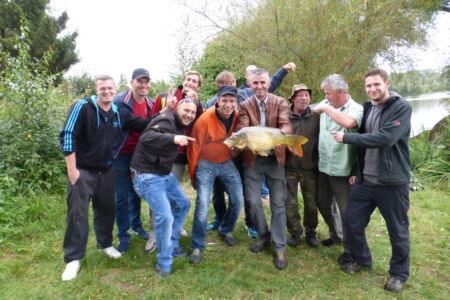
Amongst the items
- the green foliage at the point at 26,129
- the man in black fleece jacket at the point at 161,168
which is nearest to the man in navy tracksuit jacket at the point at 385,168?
the man in black fleece jacket at the point at 161,168

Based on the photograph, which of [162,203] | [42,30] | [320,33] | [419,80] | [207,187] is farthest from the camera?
[42,30]

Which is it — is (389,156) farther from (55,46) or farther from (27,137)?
(55,46)

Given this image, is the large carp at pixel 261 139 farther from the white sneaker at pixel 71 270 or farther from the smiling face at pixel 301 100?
the white sneaker at pixel 71 270

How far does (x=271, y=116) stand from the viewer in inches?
165

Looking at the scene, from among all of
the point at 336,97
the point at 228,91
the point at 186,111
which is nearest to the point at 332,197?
the point at 336,97

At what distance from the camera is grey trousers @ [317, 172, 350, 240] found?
4.20 m

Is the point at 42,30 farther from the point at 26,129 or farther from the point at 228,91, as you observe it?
the point at 228,91

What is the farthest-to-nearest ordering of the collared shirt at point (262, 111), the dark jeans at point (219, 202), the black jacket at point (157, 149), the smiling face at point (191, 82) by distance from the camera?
the dark jeans at point (219, 202)
the smiling face at point (191, 82)
the collared shirt at point (262, 111)
the black jacket at point (157, 149)

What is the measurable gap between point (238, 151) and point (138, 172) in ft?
3.99

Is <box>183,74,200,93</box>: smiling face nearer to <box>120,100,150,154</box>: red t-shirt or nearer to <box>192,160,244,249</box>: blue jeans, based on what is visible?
<box>120,100,150,154</box>: red t-shirt

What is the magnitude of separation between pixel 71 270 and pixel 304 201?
2973mm

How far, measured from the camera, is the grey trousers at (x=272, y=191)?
4.29 meters

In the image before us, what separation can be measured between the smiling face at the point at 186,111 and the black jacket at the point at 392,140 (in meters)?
1.69

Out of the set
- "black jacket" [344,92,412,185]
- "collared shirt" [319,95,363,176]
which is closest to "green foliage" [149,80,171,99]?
"collared shirt" [319,95,363,176]
